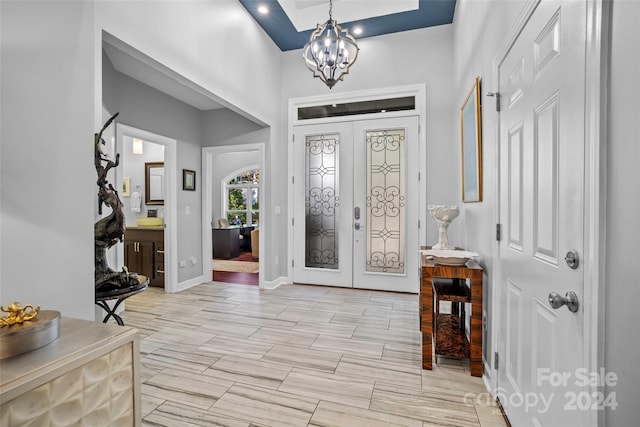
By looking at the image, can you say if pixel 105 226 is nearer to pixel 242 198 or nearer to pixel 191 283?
pixel 191 283

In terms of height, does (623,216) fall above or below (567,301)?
above

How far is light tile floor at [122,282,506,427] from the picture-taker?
1756 mm

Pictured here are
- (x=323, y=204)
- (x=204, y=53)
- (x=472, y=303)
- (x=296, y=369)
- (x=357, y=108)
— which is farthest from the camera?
(x=323, y=204)

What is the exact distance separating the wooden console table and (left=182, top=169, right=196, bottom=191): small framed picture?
3.69m

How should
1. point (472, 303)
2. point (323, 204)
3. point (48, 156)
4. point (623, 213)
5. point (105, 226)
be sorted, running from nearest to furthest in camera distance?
point (623, 213) → point (48, 156) → point (105, 226) → point (472, 303) → point (323, 204)

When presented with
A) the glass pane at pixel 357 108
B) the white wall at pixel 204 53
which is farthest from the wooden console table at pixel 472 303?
the glass pane at pixel 357 108

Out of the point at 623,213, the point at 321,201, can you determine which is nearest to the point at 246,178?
the point at 321,201

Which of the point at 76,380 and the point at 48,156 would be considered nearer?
the point at 76,380

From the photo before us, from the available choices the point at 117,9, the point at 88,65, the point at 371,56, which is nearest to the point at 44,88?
the point at 88,65

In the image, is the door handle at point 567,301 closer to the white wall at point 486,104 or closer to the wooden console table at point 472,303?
the white wall at point 486,104

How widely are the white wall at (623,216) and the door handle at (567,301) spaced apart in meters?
0.14

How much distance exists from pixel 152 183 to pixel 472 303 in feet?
18.5

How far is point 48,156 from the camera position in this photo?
152cm

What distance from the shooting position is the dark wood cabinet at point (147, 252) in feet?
14.6
